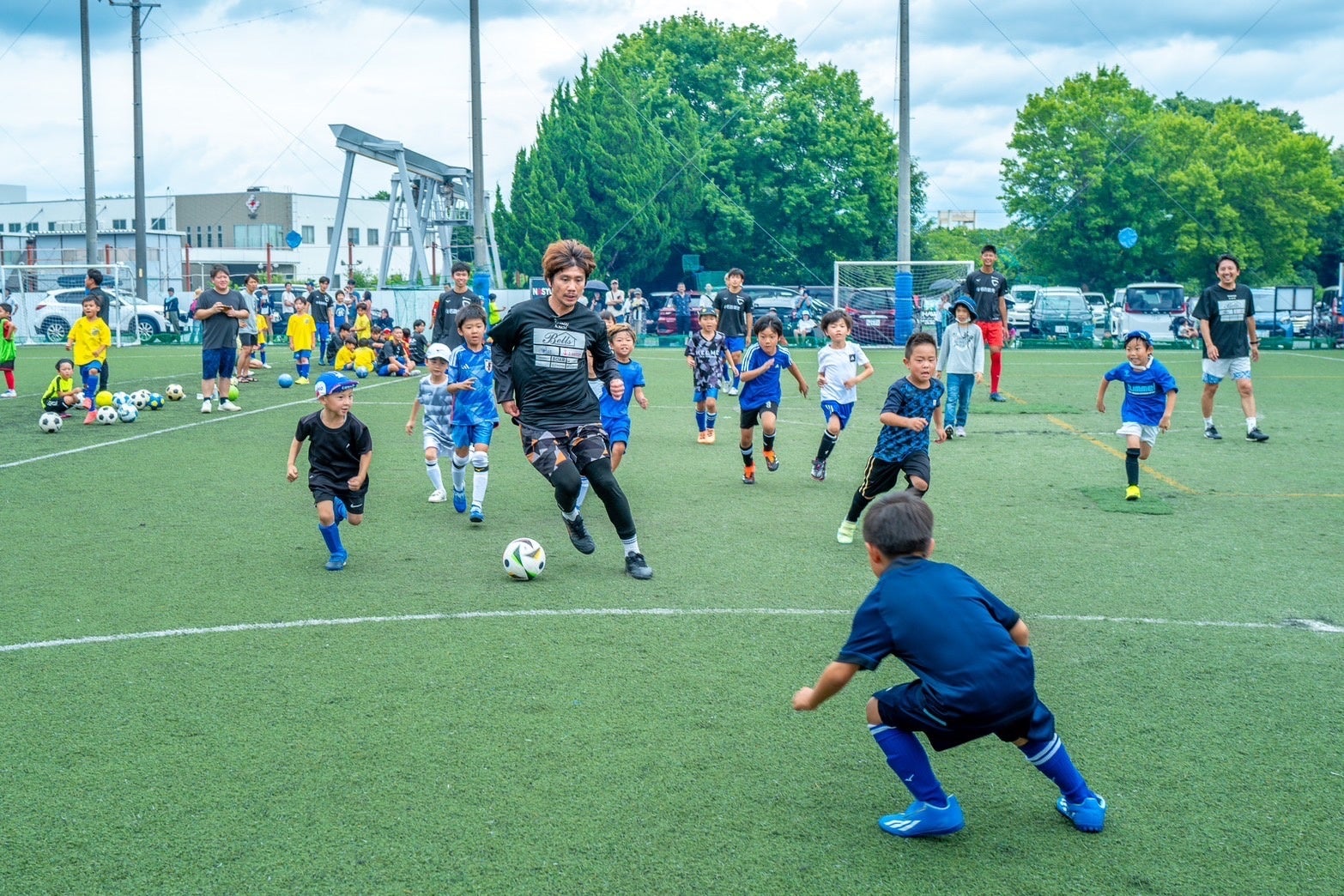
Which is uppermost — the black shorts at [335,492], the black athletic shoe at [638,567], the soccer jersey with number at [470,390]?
the soccer jersey with number at [470,390]

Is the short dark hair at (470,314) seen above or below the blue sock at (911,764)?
above

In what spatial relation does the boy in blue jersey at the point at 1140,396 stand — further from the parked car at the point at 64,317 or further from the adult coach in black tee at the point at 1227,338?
the parked car at the point at 64,317

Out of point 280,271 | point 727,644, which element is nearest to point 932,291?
point 727,644

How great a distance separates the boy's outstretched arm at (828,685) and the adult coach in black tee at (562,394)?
3861 mm

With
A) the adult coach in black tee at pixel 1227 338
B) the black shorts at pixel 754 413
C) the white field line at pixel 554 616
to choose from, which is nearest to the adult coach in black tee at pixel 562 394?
the white field line at pixel 554 616

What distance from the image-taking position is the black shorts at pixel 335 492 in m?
8.45

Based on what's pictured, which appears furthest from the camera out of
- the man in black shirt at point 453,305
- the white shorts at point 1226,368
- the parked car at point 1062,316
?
the parked car at point 1062,316

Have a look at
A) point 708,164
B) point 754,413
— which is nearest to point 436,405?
point 754,413

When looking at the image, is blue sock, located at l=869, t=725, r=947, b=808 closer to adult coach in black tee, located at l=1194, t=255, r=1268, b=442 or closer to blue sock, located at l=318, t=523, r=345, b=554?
blue sock, located at l=318, t=523, r=345, b=554

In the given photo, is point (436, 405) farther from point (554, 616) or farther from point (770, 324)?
point (554, 616)

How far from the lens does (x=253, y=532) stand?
9758mm

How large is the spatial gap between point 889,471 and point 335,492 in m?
3.88

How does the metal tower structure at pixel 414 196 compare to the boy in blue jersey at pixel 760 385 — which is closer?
the boy in blue jersey at pixel 760 385

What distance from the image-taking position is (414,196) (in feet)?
144
